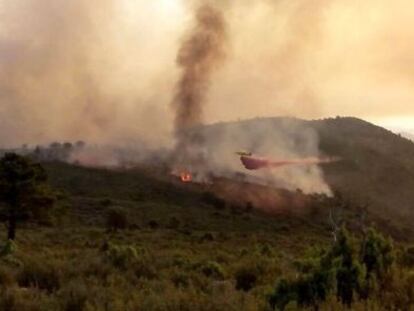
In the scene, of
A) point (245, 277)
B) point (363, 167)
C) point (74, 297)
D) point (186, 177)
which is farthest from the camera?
point (363, 167)

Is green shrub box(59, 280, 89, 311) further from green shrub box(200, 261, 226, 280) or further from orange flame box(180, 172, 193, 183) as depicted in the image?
orange flame box(180, 172, 193, 183)

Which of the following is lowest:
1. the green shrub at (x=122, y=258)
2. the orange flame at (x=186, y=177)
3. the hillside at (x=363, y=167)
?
the green shrub at (x=122, y=258)

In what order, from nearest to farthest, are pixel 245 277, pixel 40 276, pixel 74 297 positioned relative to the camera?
pixel 74 297 < pixel 40 276 < pixel 245 277

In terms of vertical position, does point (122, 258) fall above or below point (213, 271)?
above

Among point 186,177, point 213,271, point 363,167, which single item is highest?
point 363,167

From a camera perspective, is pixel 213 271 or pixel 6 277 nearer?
pixel 6 277

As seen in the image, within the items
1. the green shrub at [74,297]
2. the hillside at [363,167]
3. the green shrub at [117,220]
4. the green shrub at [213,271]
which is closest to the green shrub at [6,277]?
the green shrub at [74,297]

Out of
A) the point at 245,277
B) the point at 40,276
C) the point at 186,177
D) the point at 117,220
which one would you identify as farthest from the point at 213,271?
the point at 186,177

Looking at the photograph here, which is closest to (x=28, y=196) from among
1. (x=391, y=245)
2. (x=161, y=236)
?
(x=161, y=236)

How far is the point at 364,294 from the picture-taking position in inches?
479

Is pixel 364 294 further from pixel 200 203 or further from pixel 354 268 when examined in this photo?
pixel 200 203

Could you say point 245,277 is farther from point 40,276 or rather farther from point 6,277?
point 6,277

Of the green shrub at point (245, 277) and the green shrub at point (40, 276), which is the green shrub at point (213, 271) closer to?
the green shrub at point (245, 277)

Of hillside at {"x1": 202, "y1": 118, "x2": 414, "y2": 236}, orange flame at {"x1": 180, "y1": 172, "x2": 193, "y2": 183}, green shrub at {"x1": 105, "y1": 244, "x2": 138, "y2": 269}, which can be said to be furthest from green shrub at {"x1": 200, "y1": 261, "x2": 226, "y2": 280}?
hillside at {"x1": 202, "y1": 118, "x2": 414, "y2": 236}
